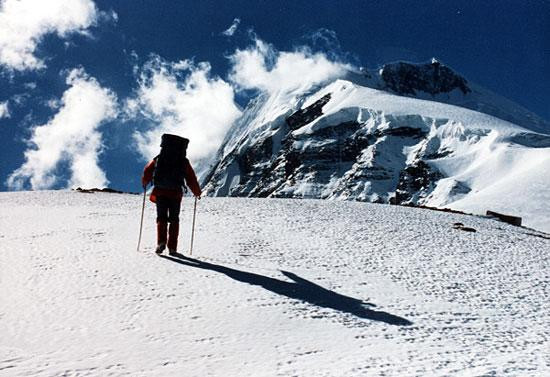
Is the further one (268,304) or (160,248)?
(160,248)

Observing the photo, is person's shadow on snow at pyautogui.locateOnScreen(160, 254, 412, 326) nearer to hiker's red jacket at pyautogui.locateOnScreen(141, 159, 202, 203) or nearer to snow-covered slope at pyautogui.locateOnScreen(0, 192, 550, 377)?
snow-covered slope at pyautogui.locateOnScreen(0, 192, 550, 377)

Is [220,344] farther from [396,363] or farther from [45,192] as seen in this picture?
[45,192]

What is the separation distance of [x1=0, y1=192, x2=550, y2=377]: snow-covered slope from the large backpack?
3.53 feet

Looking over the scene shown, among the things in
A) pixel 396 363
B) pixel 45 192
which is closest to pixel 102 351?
pixel 396 363

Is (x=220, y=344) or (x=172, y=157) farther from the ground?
(x=172, y=157)

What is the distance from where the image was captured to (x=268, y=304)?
210 inches

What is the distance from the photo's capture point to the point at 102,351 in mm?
3959

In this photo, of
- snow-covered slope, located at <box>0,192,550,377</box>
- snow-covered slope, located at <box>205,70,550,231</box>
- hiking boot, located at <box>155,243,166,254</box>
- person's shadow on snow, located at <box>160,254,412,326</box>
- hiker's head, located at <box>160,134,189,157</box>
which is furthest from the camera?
snow-covered slope, located at <box>205,70,550,231</box>

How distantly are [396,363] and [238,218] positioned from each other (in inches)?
325

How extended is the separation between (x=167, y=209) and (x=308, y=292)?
2946 millimetres

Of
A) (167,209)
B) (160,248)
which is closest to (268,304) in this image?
(160,248)

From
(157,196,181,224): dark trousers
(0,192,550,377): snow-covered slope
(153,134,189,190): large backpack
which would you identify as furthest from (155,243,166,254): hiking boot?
(153,134,189,190): large backpack

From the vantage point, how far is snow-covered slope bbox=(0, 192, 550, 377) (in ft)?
12.9

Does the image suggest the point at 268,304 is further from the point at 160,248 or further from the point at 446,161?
the point at 446,161
